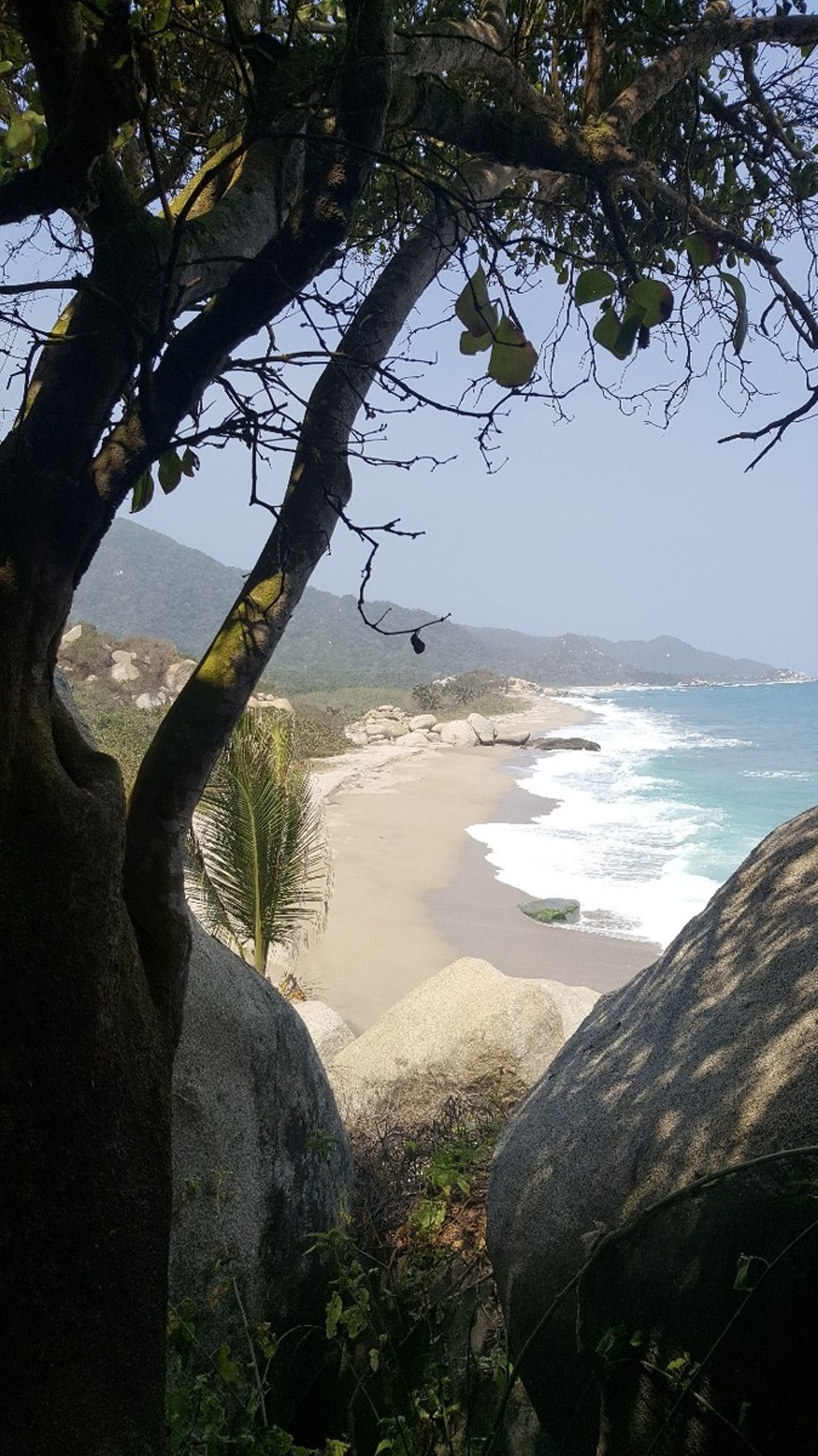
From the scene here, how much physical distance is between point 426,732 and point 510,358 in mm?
37614

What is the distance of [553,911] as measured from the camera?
13.2 m

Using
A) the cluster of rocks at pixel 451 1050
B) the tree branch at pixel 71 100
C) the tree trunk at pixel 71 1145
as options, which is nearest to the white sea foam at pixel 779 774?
the cluster of rocks at pixel 451 1050

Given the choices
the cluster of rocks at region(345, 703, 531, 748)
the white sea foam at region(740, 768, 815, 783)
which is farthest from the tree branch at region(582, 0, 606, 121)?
the white sea foam at region(740, 768, 815, 783)

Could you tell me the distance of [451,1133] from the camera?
4391mm

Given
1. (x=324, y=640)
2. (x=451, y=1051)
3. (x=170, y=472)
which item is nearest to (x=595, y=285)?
(x=170, y=472)

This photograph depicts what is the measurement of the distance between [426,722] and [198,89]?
3767cm

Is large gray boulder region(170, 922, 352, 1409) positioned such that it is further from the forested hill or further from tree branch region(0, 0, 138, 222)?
the forested hill

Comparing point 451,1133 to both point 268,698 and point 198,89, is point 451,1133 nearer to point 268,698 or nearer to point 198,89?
point 198,89

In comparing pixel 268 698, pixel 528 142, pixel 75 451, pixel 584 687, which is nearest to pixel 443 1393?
pixel 75 451

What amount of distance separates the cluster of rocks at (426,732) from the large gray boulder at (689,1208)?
1262 inches

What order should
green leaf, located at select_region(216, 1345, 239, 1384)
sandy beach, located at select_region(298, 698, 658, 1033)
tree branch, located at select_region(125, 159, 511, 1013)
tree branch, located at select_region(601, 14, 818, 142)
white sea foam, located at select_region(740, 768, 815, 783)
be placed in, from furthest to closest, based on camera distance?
white sea foam, located at select_region(740, 768, 815, 783) < sandy beach, located at select_region(298, 698, 658, 1033) < tree branch, located at select_region(601, 14, 818, 142) < tree branch, located at select_region(125, 159, 511, 1013) < green leaf, located at select_region(216, 1345, 239, 1384)

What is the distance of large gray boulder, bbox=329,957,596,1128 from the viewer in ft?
16.1

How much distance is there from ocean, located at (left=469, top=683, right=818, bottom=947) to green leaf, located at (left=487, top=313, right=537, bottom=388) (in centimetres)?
1171

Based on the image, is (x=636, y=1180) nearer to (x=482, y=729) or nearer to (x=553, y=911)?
(x=553, y=911)
